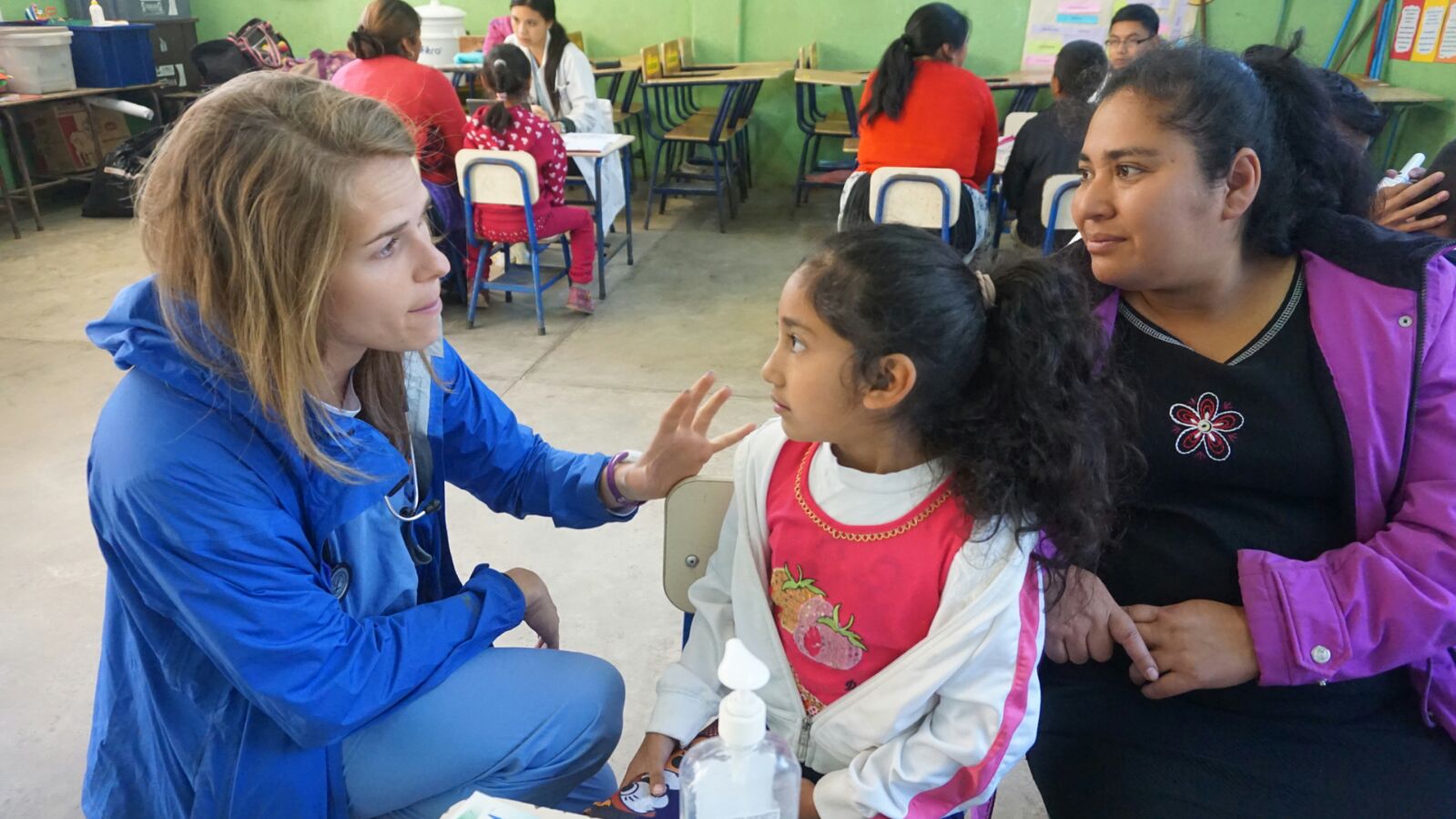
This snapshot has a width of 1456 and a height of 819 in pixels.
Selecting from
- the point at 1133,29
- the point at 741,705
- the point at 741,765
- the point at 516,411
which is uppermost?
the point at 1133,29

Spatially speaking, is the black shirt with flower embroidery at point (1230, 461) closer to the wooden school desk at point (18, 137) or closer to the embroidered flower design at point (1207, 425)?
the embroidered flower design at point (1207, 425)

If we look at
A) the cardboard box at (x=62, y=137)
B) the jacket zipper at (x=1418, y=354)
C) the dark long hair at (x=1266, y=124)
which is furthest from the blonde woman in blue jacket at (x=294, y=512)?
the cardboard box at (x=62, y=137)

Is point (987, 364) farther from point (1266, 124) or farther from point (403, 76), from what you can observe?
A: point (403, 76)

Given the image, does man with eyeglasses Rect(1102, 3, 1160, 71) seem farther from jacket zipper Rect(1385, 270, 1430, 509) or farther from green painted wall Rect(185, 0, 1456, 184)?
jacket zipper Rect(1385, 270, 1430, 509)

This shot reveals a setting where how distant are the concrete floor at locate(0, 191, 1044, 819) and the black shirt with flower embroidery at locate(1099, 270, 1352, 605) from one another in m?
0.76

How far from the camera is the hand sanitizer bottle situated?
690 mm

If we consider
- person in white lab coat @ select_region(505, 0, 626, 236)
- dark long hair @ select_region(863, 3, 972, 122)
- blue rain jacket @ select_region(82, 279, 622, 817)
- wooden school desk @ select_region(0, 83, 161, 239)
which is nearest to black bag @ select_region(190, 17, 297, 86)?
wooden school desk @ select_region(0, 83, 161, 239)

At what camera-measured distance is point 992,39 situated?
6277 millimetres

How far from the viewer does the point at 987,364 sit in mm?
1019

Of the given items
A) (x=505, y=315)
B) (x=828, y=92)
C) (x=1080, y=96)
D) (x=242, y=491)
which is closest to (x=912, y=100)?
(x=505, y=315)

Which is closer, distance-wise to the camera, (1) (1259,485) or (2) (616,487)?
(1) (1259,485)

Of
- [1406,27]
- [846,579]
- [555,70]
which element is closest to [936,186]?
[555,70]

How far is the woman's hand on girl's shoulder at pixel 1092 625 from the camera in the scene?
3.66 ft

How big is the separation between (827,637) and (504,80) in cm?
340
